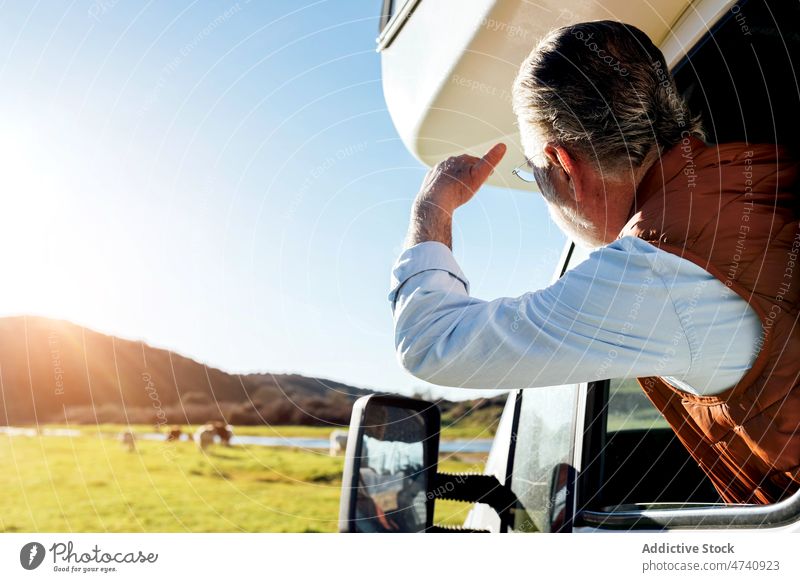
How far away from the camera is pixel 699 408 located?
51.6 inches

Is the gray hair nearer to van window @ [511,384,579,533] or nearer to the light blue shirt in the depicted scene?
the light blue shirt

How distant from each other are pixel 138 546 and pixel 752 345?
111cm

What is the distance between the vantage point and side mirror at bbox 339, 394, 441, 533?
1409mm

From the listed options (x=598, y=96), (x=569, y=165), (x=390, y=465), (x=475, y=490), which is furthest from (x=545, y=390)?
(x=598, y=96)

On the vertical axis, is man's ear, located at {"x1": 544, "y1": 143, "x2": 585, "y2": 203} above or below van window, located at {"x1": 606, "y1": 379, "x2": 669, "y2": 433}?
above

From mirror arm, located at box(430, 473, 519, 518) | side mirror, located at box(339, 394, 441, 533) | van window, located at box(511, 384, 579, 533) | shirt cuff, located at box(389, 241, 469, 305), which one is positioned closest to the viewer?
shirt cuff, located at box(389, 241, 469, 305)

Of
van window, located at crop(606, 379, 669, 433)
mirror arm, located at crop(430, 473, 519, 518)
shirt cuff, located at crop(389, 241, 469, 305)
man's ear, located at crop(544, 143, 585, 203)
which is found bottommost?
mirror arm, located at crop(430, 473, 519, 518)

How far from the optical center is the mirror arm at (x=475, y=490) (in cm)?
165

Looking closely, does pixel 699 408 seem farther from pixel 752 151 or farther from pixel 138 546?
pixel 138 546

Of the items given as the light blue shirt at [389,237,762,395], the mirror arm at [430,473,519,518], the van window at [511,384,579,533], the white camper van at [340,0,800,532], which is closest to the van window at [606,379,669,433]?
the white camper van at [340,0,800,532]

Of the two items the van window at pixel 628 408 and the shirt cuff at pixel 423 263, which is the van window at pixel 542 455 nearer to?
the van window at pixel 628 408

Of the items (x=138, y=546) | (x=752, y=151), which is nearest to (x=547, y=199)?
(x=752, y=151)

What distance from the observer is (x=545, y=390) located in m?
1.94

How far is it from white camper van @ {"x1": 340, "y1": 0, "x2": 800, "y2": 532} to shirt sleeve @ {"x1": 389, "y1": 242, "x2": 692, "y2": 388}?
0.31 m
